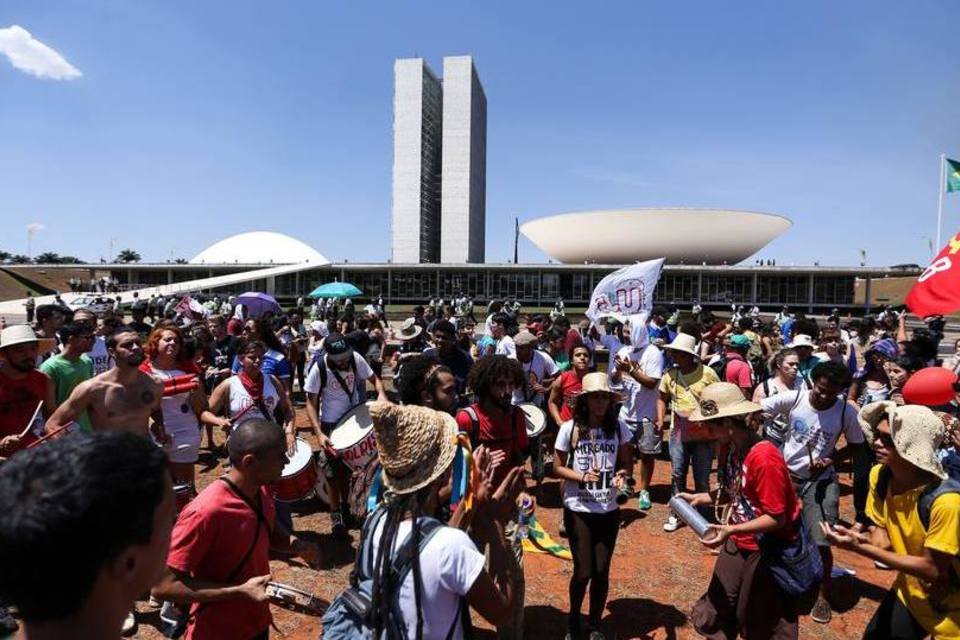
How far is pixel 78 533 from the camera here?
984 mm

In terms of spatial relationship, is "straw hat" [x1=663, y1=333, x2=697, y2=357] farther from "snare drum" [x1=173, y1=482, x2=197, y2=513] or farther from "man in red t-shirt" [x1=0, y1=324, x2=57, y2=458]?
"man in red t-shirt" [x1=0, y1=324, x2=57, y2=458]

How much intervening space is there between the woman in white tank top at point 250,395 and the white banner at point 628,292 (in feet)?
18.9

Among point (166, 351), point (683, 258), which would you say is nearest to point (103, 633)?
point (166, 351)

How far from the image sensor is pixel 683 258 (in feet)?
205

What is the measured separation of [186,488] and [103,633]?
379cm

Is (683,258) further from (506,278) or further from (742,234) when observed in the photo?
(506,278)

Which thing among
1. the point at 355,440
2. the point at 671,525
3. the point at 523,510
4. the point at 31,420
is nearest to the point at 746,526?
the point at 523,510

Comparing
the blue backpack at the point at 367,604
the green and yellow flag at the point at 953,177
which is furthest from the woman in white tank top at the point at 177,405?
the green and yellow flag at the point at 953,177

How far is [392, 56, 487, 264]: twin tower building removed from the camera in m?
68.6

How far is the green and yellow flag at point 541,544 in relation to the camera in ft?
13.3

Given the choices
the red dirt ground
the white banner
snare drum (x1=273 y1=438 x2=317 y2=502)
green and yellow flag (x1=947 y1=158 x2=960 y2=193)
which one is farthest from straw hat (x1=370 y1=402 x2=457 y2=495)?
green and yellow flag (x1=947 y1=158 x2=960 y2=193)

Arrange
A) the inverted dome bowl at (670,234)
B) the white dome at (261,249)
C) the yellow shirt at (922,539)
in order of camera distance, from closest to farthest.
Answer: the yellow shirt at (922,539) < the inverted dome bowl at (670,234) < the white dome at (261,249)

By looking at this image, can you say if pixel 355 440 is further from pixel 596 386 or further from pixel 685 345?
pixel 685 345

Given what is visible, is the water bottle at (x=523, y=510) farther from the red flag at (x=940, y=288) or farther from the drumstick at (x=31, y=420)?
the red flag at (x=940, y=288)
